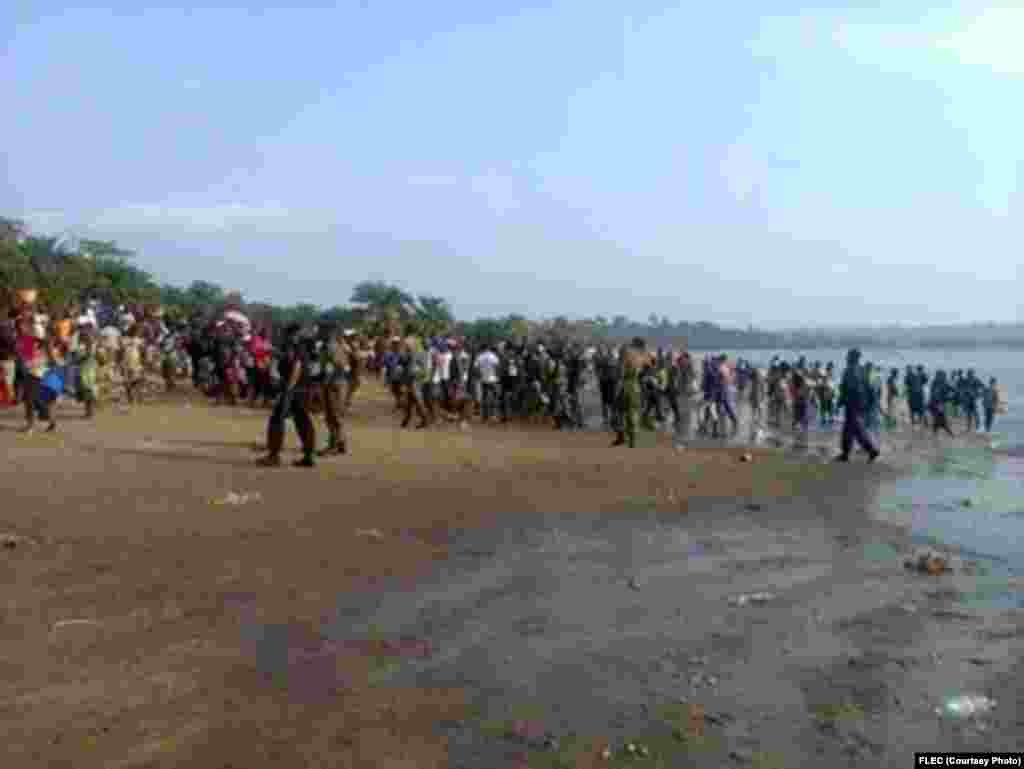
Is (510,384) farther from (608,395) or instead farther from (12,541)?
(12,541)

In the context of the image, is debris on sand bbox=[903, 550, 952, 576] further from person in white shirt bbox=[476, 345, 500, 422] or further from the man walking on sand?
person in white shirt bbox=[476, 345, 500, 422]

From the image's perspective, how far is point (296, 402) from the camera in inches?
660

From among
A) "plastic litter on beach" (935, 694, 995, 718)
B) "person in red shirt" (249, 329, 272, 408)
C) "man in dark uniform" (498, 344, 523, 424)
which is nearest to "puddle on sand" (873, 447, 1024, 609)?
"plastic litter on beach" (935, 694, 995, 718)

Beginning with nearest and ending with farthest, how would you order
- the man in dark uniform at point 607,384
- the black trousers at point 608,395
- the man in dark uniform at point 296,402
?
1. the man in dark uniform at point 296,402
2. the black trousers at point 608,395
3. the man in dark uniform at point 607,384

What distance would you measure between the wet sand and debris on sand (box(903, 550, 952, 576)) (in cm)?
17

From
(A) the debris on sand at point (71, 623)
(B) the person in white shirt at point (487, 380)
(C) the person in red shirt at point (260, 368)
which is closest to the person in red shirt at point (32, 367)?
(C) the person in red shirt at point (260, 368)

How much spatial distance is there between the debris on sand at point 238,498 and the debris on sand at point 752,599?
18.4 feet

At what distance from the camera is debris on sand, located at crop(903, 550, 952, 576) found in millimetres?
11325

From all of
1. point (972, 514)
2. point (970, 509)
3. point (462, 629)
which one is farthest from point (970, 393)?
point (462, 629)

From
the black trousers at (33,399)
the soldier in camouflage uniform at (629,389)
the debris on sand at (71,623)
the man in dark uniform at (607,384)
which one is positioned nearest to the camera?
the debris on sand at (71,623)

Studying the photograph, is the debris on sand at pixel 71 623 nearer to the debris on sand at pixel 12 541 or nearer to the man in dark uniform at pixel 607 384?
the debris on sand at pixel 12 541

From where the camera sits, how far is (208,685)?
23.9 feet

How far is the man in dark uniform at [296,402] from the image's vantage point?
54.7ft

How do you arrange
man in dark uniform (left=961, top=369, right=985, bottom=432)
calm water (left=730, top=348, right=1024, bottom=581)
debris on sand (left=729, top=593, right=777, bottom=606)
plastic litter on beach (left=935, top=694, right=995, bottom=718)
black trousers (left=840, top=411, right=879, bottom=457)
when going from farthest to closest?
man in dark uniform (left=961, top=369, right=985, bottom=432)
black trousers (left=840, top=411, right=879, bottom=457)
calm water (left=730, top=348, right=1024, bottom=581)
debris on sand (left=729, top=593, right=777, bottom=606)
plastic litter on beach (left=935, top=694, right=995, bottom=718)
